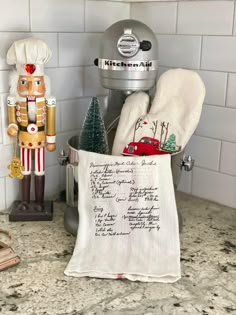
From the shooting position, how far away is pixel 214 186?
1.06 meters

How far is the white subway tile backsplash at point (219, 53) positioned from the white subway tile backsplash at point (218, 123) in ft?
0.30

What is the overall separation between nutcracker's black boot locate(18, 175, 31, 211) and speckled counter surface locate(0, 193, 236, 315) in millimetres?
61

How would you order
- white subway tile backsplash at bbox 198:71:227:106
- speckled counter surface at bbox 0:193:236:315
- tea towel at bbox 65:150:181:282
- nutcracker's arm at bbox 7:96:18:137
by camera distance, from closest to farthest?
speckled counter surface at bbox 0:193:236:315 → tea towel at bbox 65:150:181:282 → nutcracker's arm at bbox 7:96:18:137 → white subway tile backsplash at bbox 198:71:227:106

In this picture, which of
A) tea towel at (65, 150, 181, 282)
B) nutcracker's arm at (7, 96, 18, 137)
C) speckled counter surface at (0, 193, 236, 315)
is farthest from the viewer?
nutcracker's arm at (7, 96, 18, 137)

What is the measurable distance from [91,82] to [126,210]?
0.43 m

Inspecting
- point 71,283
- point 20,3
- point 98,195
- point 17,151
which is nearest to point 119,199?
point 98,195

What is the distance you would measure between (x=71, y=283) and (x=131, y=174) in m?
0.21

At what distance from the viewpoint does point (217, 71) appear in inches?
39.2

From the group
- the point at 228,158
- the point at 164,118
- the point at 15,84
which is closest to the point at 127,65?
the point at 164,118

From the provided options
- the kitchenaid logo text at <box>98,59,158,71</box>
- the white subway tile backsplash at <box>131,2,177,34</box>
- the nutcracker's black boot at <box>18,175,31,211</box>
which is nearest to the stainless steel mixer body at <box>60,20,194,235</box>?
the kitchenaid logo text at <box>98,59,158,71</box>

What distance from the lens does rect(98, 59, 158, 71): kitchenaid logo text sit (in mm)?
856

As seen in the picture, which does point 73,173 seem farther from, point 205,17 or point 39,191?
point 205,17

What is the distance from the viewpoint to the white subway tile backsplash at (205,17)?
3.15 ft

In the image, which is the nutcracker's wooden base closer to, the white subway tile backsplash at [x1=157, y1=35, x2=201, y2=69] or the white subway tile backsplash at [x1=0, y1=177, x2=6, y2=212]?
the white subway tile backsplash at [x1=0, y1=177, x2=6, y2=212]
